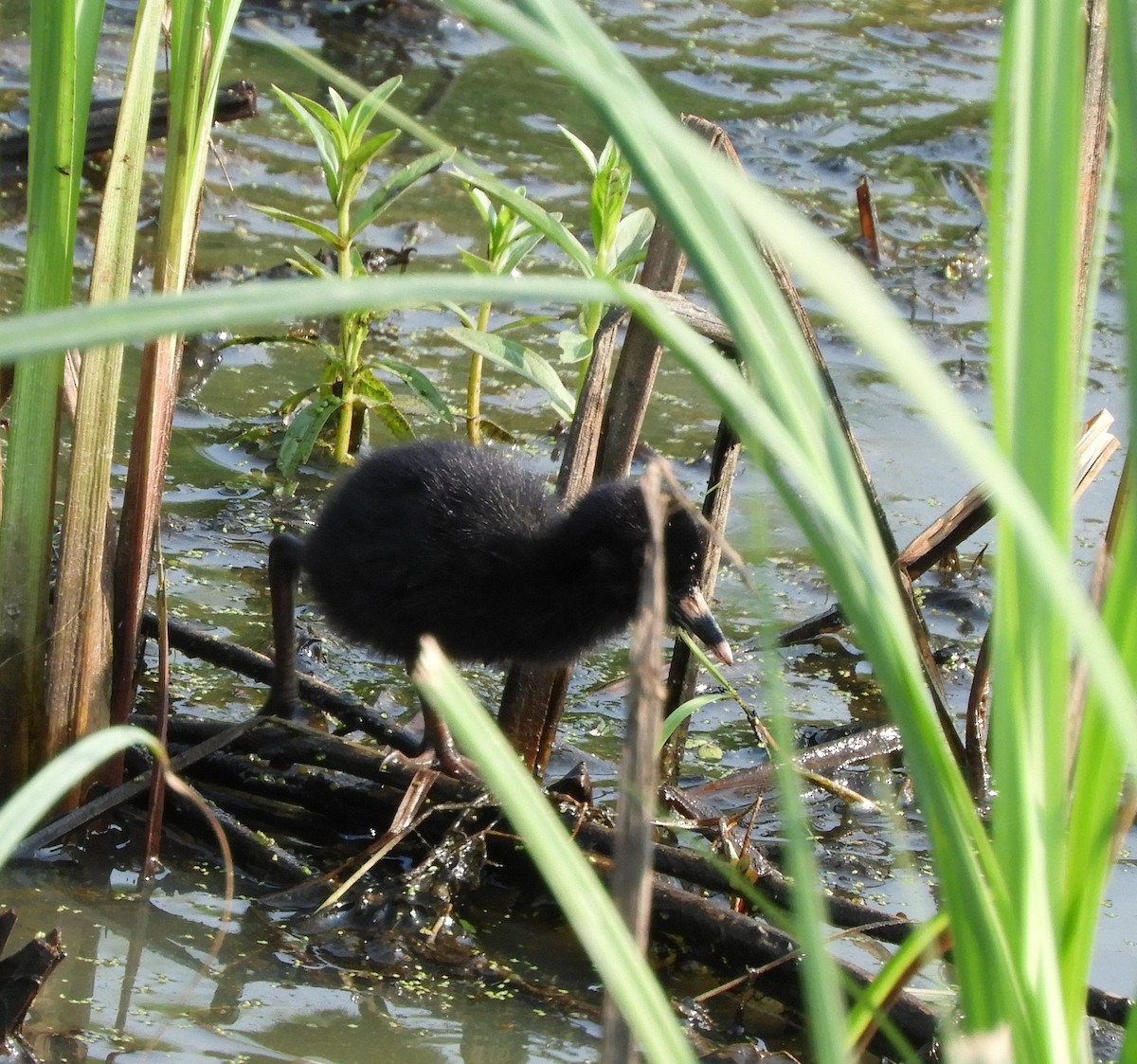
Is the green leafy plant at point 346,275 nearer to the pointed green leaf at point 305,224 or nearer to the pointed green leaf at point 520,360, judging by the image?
the pointed green leaf at point 305,224

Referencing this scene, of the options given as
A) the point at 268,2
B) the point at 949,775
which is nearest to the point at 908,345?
the point at 949,775

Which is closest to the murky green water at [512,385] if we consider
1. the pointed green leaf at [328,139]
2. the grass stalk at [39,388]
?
the grass stalk at [39,388]

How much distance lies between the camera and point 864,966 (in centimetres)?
321

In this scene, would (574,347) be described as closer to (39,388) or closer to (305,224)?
(305,224)

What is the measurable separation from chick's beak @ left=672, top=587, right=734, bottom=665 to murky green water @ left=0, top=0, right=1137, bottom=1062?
605mm

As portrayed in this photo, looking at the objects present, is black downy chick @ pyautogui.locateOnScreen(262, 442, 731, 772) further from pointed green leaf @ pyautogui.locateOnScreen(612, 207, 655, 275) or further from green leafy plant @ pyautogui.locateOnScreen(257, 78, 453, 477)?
green leafy plant @ pyautogui.locateOnScreen(257, 78, 453, 477)

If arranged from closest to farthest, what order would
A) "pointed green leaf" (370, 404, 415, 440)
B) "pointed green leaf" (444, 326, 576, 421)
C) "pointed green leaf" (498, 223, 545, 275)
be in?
"pointed green leaf" (444, 326, 576, 421), "pointed green leaf" (498, 223, 545, 275), "pointed green leaf" (370, 404, 415, 440)

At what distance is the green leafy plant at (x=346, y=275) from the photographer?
493cm

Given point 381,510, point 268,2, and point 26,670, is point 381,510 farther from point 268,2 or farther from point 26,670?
point 268,2

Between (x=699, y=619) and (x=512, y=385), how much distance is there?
2.88 m

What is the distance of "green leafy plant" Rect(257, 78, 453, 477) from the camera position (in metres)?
4.93

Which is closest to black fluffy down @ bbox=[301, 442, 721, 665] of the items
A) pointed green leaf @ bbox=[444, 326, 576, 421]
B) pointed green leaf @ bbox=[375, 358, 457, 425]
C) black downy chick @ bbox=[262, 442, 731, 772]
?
black downy chick @ bbox=[262, 442, 731, 772]

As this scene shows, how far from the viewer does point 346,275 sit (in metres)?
5.09

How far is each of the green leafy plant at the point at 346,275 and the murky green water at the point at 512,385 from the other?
313 millimetres
